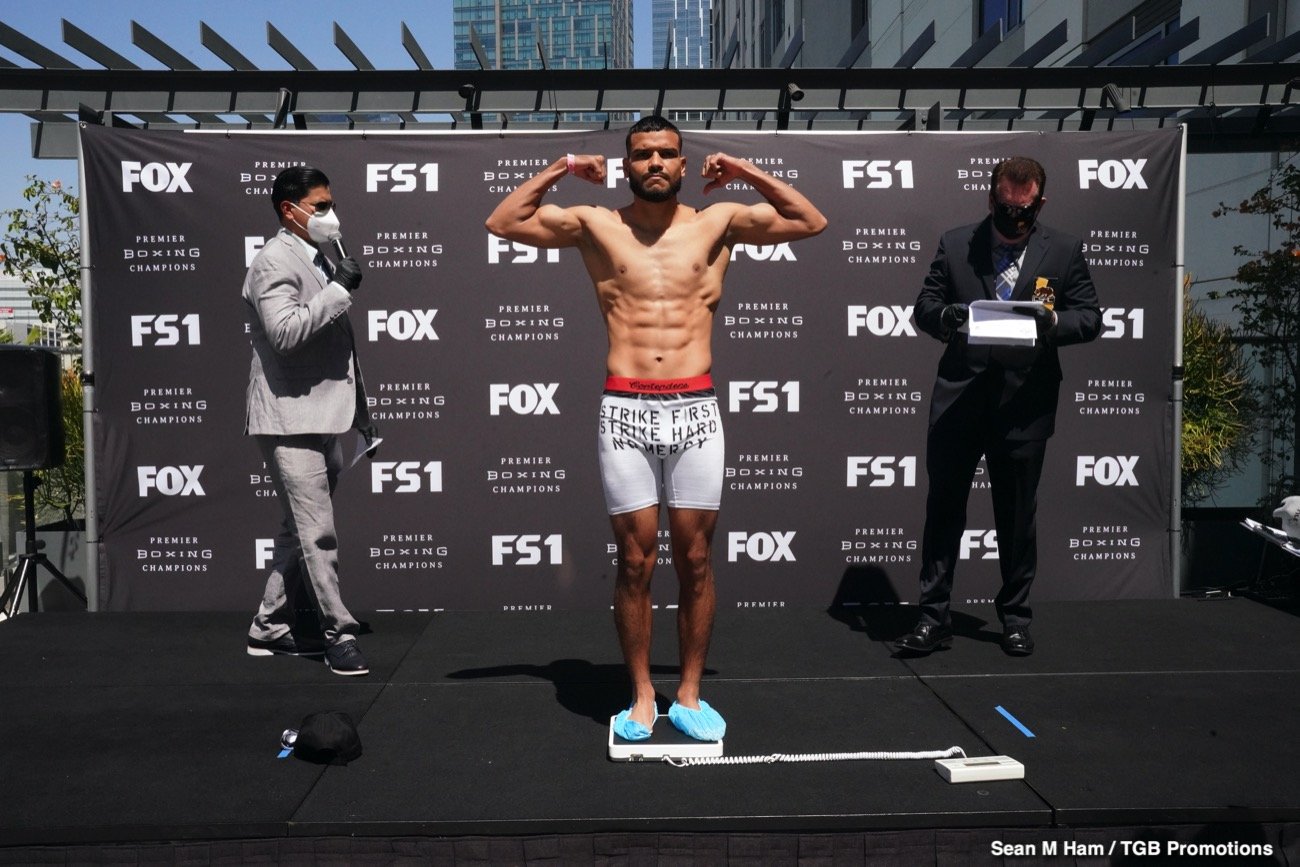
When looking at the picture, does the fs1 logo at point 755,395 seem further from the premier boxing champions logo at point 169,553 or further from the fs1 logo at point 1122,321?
the premier boxing champions logo at point 169,553

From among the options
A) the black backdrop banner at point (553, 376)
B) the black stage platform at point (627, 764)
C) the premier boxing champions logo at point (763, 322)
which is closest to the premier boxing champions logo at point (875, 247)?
the black backdrop banner at point (553, 376)

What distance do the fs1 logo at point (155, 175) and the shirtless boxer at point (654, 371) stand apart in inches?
102

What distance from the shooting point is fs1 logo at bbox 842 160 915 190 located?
16.4 feet

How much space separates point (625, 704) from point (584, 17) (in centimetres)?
9194

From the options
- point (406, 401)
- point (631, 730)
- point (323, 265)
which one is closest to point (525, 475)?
point (406, 401)

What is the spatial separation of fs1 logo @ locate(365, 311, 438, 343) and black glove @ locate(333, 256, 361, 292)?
120 centimetres

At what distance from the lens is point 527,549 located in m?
4.96

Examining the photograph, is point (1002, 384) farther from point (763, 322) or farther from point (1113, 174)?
point (1113, 174)

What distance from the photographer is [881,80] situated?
5.21 metres

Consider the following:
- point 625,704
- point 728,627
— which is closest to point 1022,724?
point 625,704

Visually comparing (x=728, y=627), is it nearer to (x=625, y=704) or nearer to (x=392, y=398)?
(x=625, y=704)

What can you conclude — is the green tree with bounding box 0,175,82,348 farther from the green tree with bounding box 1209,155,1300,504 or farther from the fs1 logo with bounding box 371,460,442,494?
the green tree with bounding box 1209,155,1300,504

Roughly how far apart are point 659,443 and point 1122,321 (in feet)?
10.3

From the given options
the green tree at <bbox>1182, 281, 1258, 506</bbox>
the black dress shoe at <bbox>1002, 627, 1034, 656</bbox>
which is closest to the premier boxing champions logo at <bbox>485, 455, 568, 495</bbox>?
the black dress shoe at <bbox>1002, 627, 1034, 656</bbox>
